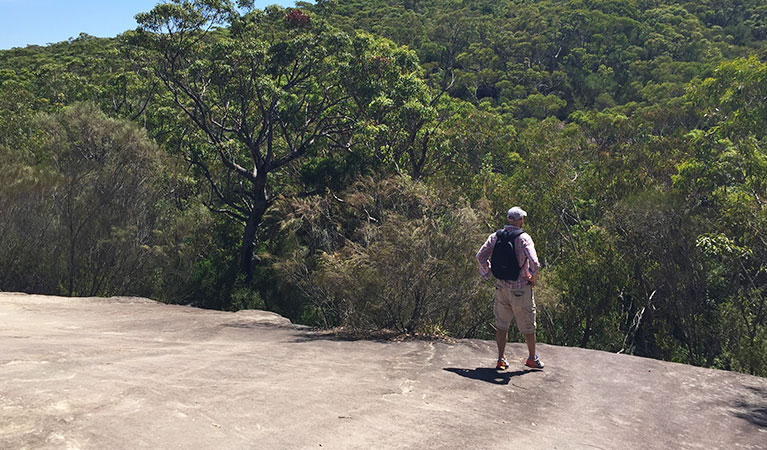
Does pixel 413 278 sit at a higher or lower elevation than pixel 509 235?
lower

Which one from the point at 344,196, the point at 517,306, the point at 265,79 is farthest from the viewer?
the point at 265,79

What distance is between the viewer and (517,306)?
632 cm

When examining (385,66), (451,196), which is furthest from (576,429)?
(385,66)

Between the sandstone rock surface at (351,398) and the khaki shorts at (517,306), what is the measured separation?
549 millimetres

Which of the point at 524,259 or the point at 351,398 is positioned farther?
the point at 524,259

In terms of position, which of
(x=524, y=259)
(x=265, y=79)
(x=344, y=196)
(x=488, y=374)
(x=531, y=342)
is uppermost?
(x=265, y=79)

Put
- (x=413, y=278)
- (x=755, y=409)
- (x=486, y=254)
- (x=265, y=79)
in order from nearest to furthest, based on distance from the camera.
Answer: (x=755, y=409)
(x=486, y=254)
(x=413, y=278)
(x=265, y=79)

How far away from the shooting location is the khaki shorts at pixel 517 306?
630cm

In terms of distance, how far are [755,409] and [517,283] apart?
A: 244cm

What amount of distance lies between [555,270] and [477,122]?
870 cm

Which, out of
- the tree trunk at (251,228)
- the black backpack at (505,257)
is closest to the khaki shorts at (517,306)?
the black backpack at (505,257)

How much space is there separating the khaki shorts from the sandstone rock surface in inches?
21.6

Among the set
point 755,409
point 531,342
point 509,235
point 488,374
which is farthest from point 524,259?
point 755,409

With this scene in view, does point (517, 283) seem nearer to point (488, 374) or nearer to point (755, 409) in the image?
point (488, 374)
